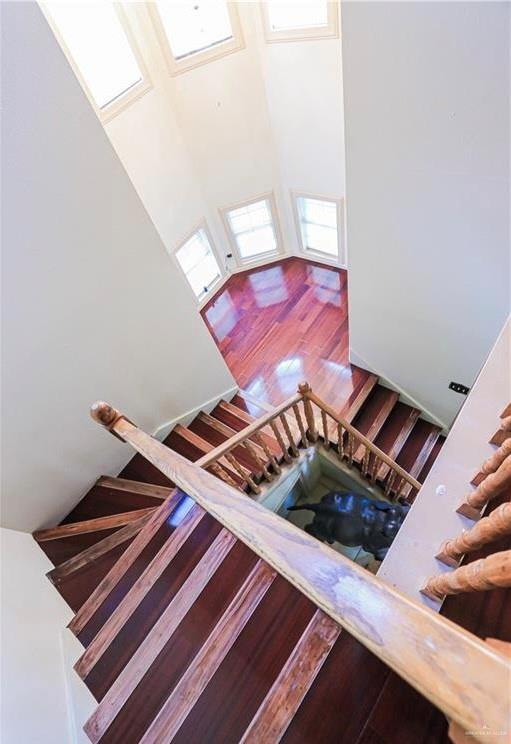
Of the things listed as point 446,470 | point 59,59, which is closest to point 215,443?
point 446,470

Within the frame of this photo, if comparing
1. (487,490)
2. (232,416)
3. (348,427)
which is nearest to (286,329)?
(232,416)

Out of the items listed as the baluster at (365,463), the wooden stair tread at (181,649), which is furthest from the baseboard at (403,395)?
the wooden stair tread at (181,649)

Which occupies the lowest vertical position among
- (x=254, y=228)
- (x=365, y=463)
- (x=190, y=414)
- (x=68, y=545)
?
(x=68, y=545)

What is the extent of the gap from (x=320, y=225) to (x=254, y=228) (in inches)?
38.2

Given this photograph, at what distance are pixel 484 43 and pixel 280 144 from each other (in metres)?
3.47

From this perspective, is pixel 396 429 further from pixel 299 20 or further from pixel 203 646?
pixel 299 20

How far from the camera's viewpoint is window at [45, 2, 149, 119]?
11.0ft

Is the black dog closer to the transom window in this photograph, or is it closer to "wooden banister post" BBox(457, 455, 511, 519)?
"wooden banister post" BBox(457, 455, 511, 519)

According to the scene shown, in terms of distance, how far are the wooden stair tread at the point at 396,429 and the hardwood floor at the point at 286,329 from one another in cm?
49

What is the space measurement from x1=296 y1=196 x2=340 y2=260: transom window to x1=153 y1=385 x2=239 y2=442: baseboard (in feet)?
8.67

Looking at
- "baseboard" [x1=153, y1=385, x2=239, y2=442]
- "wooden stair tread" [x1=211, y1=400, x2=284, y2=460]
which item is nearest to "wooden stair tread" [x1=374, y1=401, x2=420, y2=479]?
"wooden stair tread" [x1=211, y1=400, x2=284, y2=460]

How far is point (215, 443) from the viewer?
366 cm

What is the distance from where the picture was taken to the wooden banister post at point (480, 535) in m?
0.98

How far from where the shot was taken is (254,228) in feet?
19.2
